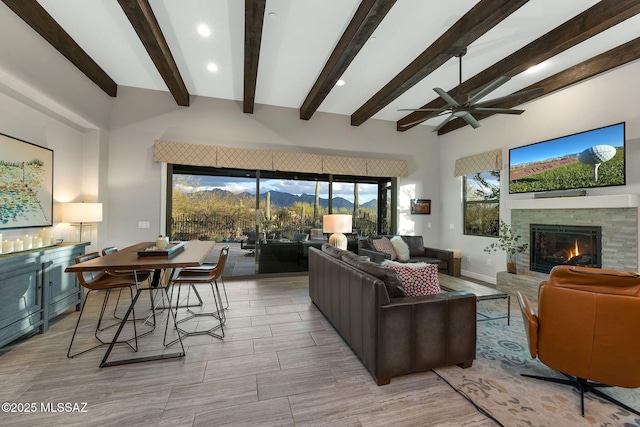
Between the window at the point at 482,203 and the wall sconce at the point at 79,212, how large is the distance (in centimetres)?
662

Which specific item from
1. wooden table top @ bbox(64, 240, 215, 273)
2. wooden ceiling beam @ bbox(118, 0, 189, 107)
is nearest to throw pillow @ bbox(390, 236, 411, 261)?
wooden table top @ bbox(64, 240, 215, 273)

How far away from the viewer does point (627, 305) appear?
1.61 metres

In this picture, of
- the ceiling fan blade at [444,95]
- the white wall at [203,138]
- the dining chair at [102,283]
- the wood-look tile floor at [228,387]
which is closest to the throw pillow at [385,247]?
the white wall at [203,138]

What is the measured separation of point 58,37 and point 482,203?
7034mm

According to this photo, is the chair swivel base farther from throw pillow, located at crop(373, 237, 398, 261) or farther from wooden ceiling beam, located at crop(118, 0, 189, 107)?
wooden ceiling beam, located at crop(118, 0, 189, 107)

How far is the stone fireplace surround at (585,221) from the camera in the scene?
3.32m

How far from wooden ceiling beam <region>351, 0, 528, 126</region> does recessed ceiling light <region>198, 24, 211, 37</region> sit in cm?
267

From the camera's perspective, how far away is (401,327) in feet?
6.60

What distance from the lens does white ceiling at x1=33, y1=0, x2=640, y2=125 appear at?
9.20ft

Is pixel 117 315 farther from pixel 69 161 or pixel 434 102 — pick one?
pixel 434 102

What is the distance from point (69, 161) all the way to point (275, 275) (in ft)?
12.3

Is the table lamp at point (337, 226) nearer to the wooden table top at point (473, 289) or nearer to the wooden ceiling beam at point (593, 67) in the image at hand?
the wooden table top at point (473, 289)

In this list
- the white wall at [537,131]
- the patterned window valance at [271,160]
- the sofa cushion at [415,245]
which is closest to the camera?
the white wall at [537,131]

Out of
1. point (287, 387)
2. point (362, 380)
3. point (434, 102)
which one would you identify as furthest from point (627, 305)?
point (434, 102)
